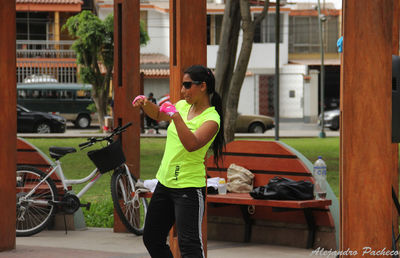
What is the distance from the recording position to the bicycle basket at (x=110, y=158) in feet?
28.0

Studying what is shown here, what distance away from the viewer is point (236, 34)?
18.3 meters

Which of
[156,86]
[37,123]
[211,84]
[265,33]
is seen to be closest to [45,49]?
[156,86]

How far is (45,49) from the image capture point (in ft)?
150

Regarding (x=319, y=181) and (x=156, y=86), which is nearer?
(x=319, y=181)

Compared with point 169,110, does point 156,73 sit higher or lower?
lower

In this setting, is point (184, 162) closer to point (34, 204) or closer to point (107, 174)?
point (34, 204)

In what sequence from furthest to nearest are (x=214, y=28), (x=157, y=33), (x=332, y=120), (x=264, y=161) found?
(x=214, y=28) → (x=157, y=33) → (x=332, y=120) → (x=264, y=161)

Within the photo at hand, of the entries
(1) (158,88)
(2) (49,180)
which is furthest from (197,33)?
(1) (158,88)

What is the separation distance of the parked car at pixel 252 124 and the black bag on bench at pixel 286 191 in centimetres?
2563

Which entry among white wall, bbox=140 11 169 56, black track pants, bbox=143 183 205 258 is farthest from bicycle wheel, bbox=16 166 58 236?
white wall, bbox=140 11 169 56

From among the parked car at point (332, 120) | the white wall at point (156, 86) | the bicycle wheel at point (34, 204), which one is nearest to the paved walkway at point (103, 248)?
the bicycle wheel at point (34, 204)

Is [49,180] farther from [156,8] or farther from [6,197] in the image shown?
[156,8]

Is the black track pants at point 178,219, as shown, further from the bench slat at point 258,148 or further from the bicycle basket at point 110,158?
the bicycle basket at point 110,158

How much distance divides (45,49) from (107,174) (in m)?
31.5
